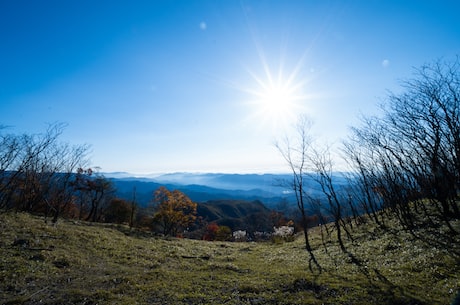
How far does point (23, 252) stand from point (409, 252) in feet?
89.3

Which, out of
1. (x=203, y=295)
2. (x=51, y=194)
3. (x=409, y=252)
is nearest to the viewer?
(x=203, y=295)

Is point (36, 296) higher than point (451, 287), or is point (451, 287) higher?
point (451, 287)

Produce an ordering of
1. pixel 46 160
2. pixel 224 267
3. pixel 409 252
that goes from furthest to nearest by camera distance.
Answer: pixel 46 160
pixel 224 267
pixel 409 252

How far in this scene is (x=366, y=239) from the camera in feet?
81.3

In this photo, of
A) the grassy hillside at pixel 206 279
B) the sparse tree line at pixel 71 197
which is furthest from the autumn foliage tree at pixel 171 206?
the grassy hillside at pixel 206 279

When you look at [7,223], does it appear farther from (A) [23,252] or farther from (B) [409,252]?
(B) [409,252]

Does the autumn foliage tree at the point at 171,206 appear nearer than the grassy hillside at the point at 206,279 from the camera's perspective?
No

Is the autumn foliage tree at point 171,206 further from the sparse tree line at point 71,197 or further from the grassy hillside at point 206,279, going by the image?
the grassy hillside at point 206,279

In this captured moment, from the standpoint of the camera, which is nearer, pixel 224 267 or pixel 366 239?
pixel 224 267

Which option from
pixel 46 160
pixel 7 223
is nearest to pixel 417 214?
pixel 7 223

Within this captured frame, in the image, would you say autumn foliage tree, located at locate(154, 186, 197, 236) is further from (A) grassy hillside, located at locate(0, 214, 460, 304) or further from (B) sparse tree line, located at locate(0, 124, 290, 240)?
(A) grassy hillside, located at locate(0, 214, 460, 304)

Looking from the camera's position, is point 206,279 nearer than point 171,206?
Yes

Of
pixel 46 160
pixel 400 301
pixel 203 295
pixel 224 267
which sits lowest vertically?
pixel 224 267

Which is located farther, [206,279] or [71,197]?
[71,197]
